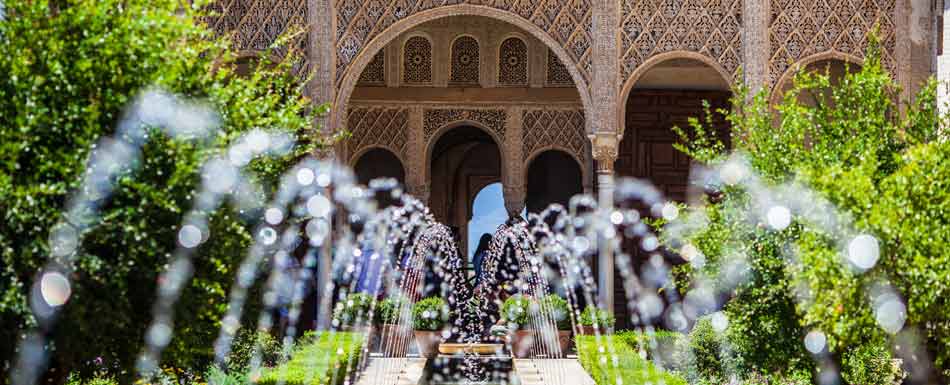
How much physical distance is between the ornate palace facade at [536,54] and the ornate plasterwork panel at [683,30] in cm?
1

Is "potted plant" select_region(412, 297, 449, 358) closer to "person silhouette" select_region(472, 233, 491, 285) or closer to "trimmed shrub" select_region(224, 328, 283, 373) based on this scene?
"trimmed shrub" select_region(224, 328, 283, 373)

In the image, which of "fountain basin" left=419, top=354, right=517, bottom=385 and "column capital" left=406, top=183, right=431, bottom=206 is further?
"column capital" left=406, top=183, right=431, bottom=206

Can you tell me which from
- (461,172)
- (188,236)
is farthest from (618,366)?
(461,172)

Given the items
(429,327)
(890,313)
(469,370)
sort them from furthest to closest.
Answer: (429,327) → (469,370) → (890,313)

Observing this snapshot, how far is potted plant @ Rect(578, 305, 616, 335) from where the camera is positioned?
12.8 meters

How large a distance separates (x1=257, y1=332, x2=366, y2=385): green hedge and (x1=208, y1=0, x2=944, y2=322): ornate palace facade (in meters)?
2.43

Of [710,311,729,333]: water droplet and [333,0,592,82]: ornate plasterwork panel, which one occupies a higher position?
[333,0,592,82]: ornate plasterwork panel

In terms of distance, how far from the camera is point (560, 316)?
43.3ft

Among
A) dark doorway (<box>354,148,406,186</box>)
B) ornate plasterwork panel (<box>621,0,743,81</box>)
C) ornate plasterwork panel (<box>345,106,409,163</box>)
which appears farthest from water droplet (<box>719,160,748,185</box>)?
dark doorway (<box>354,148,406,186</box>)

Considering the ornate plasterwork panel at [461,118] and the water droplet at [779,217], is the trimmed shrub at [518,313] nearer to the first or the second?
the ornate plasterwork panel at [461,118]

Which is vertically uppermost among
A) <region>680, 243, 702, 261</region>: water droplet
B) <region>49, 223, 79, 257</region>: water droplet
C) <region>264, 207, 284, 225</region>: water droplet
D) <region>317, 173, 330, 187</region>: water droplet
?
<region>317, 173, 330, 187</region>: water droplet

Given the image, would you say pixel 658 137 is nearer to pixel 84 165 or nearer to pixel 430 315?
pixel 430 315

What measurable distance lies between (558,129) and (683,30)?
133 inches

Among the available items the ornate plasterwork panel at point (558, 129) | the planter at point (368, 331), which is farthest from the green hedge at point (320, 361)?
the ornate plasterwork panel at point (558, 129)
